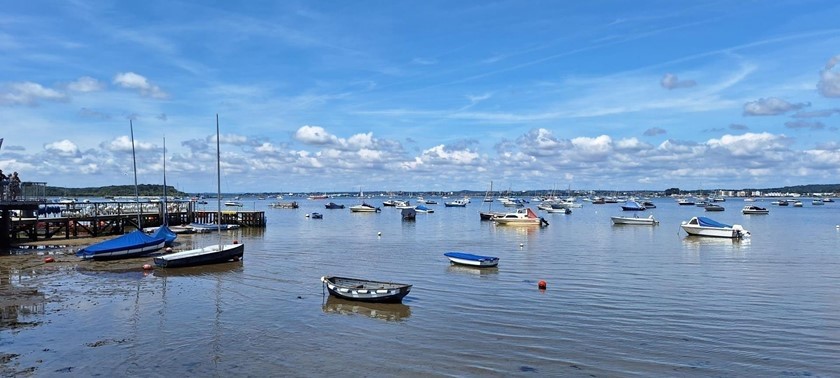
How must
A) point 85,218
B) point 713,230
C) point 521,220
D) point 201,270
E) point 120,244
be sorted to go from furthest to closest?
point 521,220 < point 713,230 < point 85,218 < point 120,244 < point 201,270

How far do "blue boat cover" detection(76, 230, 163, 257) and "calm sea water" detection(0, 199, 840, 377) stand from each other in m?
1.15

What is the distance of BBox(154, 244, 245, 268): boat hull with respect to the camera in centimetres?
3469

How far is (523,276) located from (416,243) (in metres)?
22.6

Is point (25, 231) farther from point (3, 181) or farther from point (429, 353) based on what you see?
point (429, 353)

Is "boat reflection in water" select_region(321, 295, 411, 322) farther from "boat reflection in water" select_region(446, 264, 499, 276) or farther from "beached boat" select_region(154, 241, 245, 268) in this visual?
"beached boat" select_region(154, 241, 245, 268)

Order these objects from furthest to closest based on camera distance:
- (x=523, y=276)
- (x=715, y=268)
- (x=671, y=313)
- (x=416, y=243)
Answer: (x=416, y=243), (x=715, y=268), (x=523, y=276), (x=671, y=313)

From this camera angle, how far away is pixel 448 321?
21734 millimetres

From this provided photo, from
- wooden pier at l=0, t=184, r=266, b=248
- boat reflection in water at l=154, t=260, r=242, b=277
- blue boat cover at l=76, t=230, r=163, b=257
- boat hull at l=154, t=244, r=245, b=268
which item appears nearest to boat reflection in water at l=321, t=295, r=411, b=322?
boat reflection in water at l=154, t=260, r=242, b=277

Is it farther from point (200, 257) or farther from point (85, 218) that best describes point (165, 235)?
point (85, 218)

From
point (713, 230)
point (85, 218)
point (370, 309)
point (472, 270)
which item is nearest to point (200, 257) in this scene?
point (472, 270)

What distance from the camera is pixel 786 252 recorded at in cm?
4553

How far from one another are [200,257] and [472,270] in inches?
627

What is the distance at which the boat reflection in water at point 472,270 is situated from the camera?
1363 inches

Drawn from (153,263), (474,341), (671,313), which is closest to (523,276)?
(671,313)
